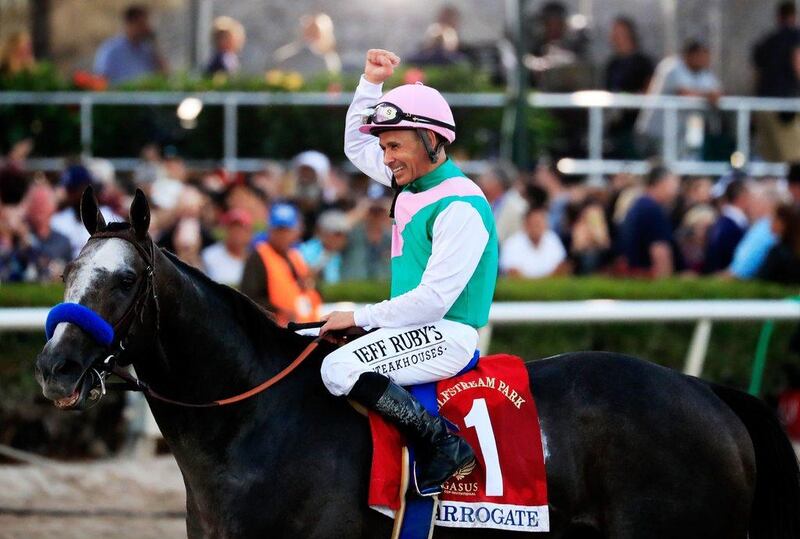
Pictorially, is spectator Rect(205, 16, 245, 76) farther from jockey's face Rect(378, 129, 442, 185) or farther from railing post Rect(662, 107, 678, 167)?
jockey's face Rect(378, 129, 442, 185)

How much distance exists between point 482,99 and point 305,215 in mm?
2627

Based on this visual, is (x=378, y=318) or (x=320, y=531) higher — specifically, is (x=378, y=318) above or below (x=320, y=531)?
above

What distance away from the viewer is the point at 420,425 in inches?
195

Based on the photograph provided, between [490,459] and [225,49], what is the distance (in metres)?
10.3

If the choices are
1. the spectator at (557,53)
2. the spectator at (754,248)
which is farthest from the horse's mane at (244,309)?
the spectator at (557,53)

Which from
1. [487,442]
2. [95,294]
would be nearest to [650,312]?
[487,442]

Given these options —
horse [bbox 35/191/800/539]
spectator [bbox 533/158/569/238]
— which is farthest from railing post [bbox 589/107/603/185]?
horse [bbox 35/191/800/539]

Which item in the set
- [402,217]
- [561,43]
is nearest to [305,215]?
[561,43]

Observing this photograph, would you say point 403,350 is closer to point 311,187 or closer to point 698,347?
point 698,347

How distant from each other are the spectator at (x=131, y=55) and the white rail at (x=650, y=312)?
224 inches

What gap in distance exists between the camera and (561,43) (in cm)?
1608

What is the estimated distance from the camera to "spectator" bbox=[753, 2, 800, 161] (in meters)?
15.3

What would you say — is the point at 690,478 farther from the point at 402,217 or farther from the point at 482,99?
the point at 482,99

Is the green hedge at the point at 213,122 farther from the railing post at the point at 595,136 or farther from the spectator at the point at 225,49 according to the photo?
the railing post at the point at 595,136
